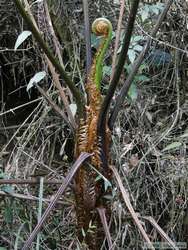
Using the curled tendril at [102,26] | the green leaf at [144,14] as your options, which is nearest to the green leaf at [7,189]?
the curled tendril at [102,26]

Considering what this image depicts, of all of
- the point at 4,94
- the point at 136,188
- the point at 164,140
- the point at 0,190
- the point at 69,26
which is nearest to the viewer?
the point at 0,190

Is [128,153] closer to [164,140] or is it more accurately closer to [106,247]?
[164,140]

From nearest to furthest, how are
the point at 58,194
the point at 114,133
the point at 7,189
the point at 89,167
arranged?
the point at 58,194 < the point at 89,167 < the point at 7,189 < the point at 114,133

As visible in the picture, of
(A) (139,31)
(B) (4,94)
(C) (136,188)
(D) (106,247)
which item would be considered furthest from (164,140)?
(B) (4,94)

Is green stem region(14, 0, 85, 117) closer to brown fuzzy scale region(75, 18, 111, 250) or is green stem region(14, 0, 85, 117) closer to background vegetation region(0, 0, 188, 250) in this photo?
brown fuzzy scale region(75, 18, 111, 250)

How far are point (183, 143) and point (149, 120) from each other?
0.26 meters

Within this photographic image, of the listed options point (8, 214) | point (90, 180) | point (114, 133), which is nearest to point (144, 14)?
point (114, 133)

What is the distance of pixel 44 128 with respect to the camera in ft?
7.30

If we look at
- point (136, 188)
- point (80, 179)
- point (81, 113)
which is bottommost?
point (136, 188)

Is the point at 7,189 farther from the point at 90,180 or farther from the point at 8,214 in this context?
the point at 90,180

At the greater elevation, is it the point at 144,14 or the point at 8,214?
the point at 144,14

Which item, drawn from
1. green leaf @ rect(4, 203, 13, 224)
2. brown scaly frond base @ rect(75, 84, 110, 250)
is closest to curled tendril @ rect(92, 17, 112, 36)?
brown scaly frond base @ rect(75, 84, 110, 250)

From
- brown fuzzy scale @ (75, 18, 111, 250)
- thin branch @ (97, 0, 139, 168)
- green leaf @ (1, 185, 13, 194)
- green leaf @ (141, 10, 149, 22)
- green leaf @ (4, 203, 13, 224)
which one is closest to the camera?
thin branch @ (97, 0, 139, 168)

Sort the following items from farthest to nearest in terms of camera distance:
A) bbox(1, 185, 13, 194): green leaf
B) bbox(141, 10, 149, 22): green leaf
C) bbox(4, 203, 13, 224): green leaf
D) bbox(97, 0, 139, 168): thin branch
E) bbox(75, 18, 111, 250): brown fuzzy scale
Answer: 1. bbox(141, 10, 149, 22): green leaf
2. bbox(4, 203, 13, 224): green leaf
3. bbox(1, 185, 13, 194): green leaf
4. bbox(75, 18, 111, 250): brown fuzzy scale
5. bbox(97, 0, 139, 168): thin branch
